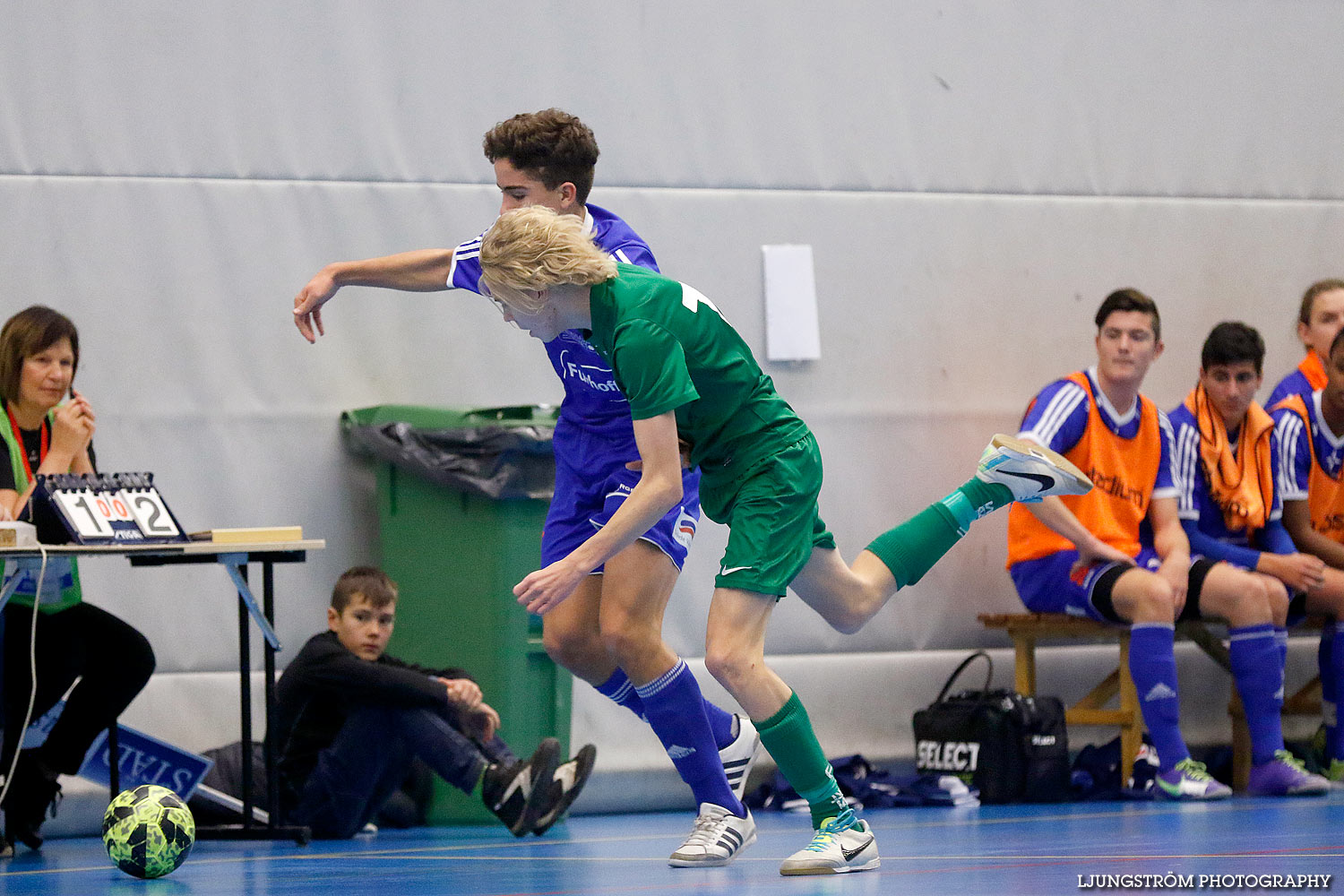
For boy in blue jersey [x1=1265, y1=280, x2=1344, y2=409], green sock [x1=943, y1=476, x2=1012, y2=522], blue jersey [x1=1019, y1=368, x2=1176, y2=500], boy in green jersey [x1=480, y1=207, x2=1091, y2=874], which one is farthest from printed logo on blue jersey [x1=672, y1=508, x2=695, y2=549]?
boy in blue jersey [x1=1265, y1=280, x2=1344, y2=409]

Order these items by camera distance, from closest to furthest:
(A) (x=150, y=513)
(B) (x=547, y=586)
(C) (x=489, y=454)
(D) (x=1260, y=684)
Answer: (B) (x=547, y=586) < (A) (x=150, y=513) < (C) (x=489, y=454) < (D) (x=1260, y=684)

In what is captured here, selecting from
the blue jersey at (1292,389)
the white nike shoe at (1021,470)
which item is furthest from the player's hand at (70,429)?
the blue jersey at (1292,389)

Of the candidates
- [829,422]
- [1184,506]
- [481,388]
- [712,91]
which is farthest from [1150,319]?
[481,388]

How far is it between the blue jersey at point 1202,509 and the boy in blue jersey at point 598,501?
2951 millimetres

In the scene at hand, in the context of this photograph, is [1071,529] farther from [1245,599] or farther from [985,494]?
[985,494]

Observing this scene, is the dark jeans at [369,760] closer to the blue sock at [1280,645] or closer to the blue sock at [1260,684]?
the blue sock at [1260,684]

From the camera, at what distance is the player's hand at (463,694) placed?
4980 millimetres

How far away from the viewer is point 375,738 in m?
5.02

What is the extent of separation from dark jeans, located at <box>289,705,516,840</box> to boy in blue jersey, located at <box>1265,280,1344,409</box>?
12.5 ft

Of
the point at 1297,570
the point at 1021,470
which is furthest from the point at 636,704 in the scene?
the point at 1297,570

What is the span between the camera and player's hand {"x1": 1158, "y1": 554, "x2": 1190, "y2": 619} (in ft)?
19.8

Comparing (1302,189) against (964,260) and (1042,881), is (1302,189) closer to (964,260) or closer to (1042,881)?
(964,260)

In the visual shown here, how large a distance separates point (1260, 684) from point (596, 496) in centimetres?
311

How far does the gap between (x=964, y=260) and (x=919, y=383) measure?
0.57 m
